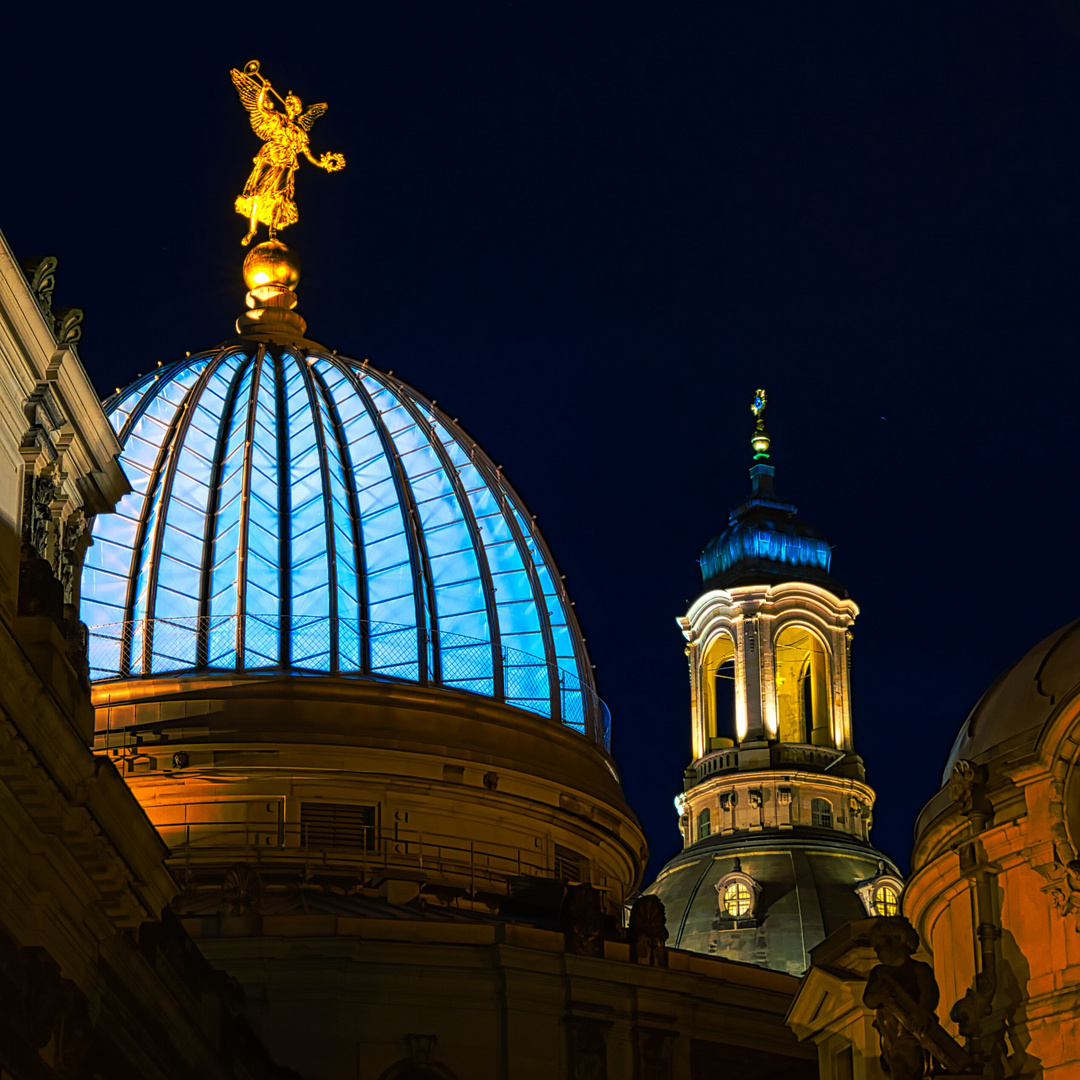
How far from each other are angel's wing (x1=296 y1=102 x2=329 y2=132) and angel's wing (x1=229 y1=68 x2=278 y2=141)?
2.68ft

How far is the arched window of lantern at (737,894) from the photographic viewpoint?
84.7m

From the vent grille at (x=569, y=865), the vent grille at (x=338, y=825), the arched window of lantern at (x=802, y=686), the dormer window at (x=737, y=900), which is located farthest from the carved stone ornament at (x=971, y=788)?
the arched window of lantern at (x=802, y=686)

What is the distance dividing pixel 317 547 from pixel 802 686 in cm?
4095

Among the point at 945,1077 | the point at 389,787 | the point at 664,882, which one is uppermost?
the point at 664,882

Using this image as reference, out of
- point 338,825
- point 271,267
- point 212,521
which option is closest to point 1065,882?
point 338,825

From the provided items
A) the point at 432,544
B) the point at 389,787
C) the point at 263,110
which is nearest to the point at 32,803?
the point at 389,787

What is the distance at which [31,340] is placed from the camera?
3092 centimetres

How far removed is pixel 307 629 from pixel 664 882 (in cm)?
3657

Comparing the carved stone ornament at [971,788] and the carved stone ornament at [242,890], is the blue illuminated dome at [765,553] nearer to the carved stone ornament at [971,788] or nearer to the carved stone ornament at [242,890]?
the carved stone ornament at [242,890]

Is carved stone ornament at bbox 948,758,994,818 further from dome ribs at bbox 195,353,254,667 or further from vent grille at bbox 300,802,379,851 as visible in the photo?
dome ribs at bbox 195,353,254,667

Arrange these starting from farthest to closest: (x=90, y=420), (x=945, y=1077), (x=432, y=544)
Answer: (x=432, y=544), (x=945, y=1077), (x=90, y=420)

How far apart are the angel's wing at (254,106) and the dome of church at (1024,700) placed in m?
30.5

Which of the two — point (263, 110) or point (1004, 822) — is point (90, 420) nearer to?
point (1004, 822)

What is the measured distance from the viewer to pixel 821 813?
295 ft
